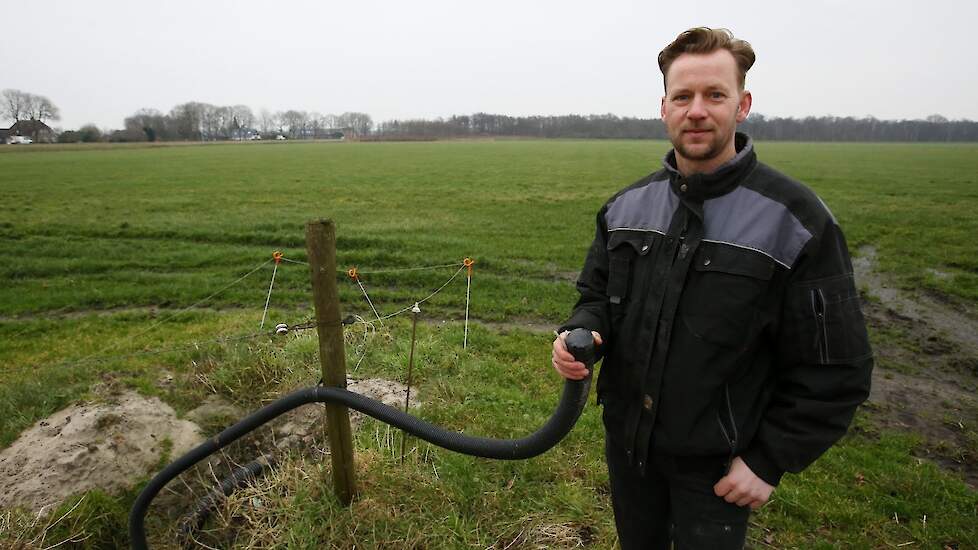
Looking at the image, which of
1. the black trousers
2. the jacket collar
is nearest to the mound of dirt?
the black trousers

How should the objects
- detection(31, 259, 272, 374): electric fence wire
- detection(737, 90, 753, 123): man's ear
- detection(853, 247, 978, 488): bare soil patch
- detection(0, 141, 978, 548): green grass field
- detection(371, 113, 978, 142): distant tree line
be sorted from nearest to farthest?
detection(737, 90, 753, 123): man's ear, detection(0, 141, 978, 548): green grass field, detection(853, 247, 978, 488): bare soil patch, detection(31, 259, 272, 374): electric fence wire, detection(371, 113, 978, 142): distant tree line

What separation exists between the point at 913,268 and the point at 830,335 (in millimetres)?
11487

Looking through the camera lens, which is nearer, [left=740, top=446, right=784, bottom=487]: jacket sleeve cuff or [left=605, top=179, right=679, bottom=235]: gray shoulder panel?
[left=740, top=446, right=784, bottom=487]: jacket sleeve cuff

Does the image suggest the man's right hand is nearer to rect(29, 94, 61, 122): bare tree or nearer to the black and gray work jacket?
the black and gray work jacket

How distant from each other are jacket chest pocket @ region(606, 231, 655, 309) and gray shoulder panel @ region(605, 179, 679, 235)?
0.13ft

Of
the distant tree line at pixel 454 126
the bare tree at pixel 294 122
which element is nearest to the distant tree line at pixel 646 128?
the distant tree line at pixel 454 126

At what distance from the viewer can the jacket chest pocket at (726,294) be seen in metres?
1.80

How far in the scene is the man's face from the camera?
1849mm

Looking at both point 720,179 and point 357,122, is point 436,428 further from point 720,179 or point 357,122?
point 357,122

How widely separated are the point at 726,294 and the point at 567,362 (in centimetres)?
60

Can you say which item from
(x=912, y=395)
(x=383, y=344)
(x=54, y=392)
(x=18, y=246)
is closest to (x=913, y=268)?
(x=912, y=395)

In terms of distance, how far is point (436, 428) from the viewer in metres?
2.68

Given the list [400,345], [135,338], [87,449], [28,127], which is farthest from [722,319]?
[28,127]

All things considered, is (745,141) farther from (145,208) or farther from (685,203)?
(145,208)
